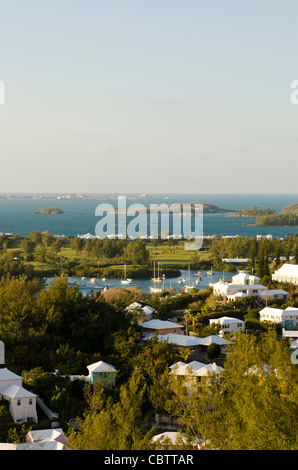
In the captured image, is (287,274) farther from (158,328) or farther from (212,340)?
(212,340)

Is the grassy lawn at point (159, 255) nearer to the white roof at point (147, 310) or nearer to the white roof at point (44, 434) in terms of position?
the white roof at point (147, 310)

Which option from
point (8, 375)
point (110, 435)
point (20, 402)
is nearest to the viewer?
point (110, 435)

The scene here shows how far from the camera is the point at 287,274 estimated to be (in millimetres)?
27828

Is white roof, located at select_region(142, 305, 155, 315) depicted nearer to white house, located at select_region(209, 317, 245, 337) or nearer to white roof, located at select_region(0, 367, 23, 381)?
white house, located at select_region(209, 317, 245, 337)

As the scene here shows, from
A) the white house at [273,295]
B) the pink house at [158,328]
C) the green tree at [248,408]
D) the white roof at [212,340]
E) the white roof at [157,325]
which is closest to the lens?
the green tree at [248,408]

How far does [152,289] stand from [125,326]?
1565 cm

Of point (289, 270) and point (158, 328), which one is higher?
point (289, 270)

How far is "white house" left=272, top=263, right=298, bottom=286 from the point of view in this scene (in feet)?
89.5

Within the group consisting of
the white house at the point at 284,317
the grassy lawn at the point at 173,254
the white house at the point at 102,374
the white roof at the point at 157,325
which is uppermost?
the white house at the point at 102,374

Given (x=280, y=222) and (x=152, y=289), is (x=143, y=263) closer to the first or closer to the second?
(x=152, y=289)

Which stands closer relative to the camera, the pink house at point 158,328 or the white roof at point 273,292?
the pink house at point 158,328

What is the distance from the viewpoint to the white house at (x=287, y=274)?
1073 inches

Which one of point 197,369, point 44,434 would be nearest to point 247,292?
point 197,369

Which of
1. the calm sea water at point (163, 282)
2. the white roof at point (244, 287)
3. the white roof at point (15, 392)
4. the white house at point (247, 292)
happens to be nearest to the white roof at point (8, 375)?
the white roof at point (15, 392)
